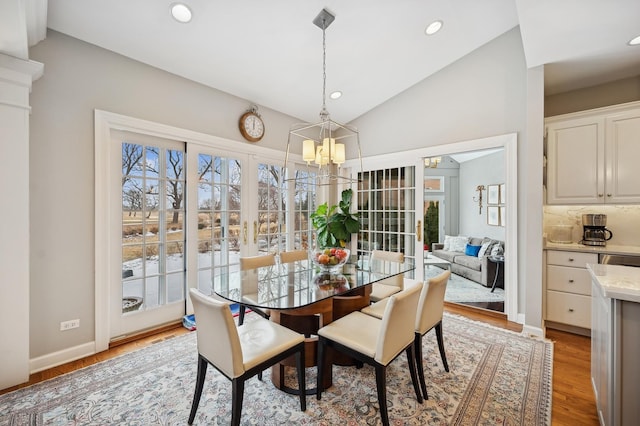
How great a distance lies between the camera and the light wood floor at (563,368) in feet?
5.82

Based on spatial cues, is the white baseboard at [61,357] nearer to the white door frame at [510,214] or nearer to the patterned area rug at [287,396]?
the patterned area rug at [287,396]

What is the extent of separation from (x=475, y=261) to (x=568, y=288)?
2.11m

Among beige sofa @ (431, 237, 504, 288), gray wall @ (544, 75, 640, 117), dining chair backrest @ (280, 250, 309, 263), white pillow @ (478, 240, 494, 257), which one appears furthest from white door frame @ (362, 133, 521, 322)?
dining chair backrest @ (280, 250, 309, 263)

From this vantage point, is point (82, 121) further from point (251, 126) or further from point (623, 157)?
point (623, 157)

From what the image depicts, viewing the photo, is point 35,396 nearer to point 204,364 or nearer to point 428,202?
point 204,364

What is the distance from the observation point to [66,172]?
2.35 metres

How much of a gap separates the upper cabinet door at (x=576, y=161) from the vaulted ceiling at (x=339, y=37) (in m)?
0.57

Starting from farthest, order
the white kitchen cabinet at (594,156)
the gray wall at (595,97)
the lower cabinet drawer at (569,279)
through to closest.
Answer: the gray wall at (595,97), the lower cabinet drawer at (569,279), the white kitchen cabinet at (594,156)

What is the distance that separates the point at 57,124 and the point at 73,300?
4.91 feet

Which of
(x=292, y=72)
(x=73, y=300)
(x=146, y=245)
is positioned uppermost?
(x=292, y=72)

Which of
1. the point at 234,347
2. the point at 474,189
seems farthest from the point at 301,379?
the point at 474,189

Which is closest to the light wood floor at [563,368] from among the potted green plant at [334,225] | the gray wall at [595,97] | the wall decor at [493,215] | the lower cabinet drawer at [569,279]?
the lower cabinet drawer at [569,279]

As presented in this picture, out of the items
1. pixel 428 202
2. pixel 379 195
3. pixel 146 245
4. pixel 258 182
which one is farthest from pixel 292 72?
pixel 428 202

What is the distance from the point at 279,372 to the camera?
1969 millimetres
